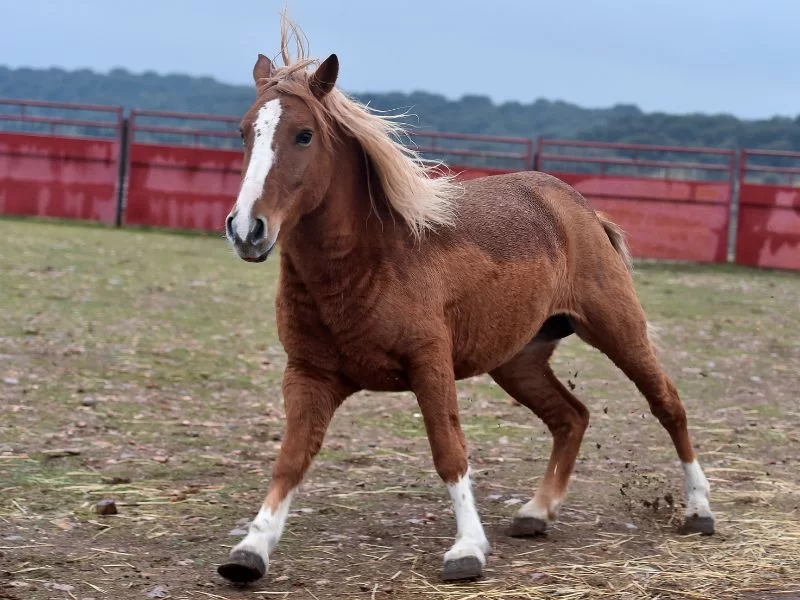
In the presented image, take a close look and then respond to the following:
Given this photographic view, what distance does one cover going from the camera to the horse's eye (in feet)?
13.2

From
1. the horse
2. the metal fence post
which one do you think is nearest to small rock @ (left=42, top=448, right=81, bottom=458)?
the horse

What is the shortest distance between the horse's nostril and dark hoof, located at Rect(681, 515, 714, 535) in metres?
2.49

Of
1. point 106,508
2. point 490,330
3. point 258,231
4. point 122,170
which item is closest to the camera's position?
point 258,231

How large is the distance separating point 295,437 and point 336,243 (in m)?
0.76

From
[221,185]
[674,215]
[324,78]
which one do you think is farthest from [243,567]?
[221,185]

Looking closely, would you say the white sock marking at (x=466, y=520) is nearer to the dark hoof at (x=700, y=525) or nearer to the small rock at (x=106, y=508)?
the dark hoof at (x=700, y=525)

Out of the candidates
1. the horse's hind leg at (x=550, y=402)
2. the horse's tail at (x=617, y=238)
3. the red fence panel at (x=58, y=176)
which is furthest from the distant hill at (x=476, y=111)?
the horse's hind leg at (x=550, y=402)

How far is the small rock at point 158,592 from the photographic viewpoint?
3.89 m

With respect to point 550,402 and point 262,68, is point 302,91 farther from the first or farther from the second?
point 550,402

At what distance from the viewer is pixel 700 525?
4.96 meters

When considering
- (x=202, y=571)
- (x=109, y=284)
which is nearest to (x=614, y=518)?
(x=202, y=571)

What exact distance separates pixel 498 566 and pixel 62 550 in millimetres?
1705

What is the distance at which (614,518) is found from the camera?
5.18 m

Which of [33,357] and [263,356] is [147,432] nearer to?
[33,357]
